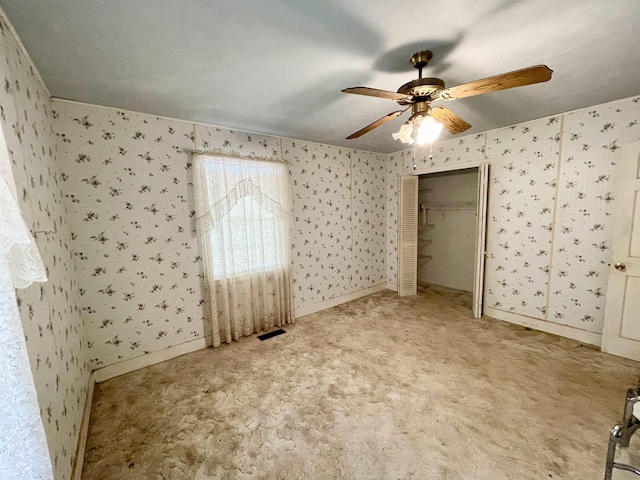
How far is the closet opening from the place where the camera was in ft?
14.0

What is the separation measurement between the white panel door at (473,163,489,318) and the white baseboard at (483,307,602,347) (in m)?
0.19

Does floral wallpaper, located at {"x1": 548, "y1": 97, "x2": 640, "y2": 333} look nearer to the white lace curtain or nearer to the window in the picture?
the window

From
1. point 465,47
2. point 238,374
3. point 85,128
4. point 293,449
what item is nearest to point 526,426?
point 293,449

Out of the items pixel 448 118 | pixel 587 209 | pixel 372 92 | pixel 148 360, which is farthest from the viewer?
pixel 587 209

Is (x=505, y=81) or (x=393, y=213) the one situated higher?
(x=505, y=81)

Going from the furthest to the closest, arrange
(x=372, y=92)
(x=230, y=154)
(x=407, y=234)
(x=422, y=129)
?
(x=407, y=234) < (x=230, y=154) < (x=422, y=129) < (x=372, y=92)

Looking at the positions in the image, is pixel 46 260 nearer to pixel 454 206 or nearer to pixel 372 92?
pixel 372 92

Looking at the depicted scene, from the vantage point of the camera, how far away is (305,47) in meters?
1.46

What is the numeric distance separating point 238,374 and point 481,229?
10.8ft

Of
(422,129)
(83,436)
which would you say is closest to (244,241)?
(83,436)

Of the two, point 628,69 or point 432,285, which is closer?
point 628,69

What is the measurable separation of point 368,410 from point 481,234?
2624 millimetres

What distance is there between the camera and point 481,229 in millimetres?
3305

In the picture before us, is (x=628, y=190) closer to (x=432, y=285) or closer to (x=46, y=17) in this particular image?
(x=432, y=285)
